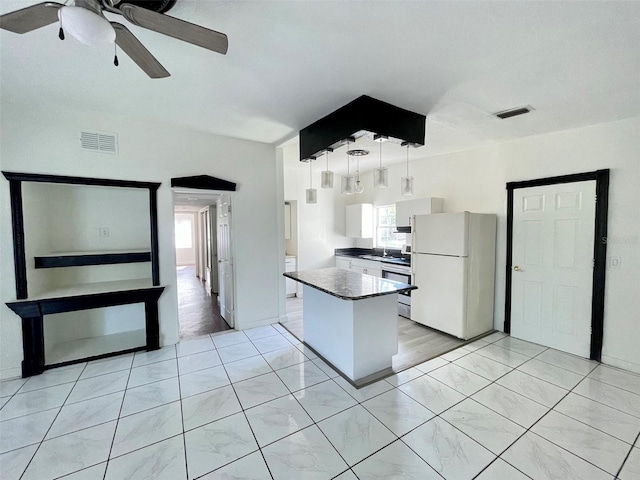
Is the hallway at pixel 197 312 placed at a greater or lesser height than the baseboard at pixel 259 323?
lesser

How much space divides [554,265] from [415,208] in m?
1.97

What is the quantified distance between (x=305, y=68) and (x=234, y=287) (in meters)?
2.84

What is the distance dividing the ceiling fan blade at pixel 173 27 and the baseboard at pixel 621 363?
14.7 feet

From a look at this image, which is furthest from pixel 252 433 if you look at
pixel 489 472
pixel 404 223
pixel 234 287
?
pixel 404 223

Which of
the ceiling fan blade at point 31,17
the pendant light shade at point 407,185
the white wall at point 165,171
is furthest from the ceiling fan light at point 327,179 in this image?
the ceiling fan blade at point 31,17

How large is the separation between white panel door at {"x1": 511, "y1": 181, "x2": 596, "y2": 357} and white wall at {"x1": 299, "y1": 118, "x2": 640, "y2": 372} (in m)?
0.16

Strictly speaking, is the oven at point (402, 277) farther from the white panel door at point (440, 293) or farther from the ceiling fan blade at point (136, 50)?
the ceiling fan blade at point (136, 50)

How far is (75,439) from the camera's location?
1.87 metres

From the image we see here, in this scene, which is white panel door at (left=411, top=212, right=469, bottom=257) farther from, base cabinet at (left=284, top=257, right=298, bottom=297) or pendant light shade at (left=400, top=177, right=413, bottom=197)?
base cabinet at (left=284, top=257, right=298, bottom=297)

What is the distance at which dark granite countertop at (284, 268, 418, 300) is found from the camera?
7.80ft

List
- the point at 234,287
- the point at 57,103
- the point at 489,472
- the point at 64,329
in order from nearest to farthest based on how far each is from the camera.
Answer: the point at 489,472 → the point at 57,103 → the point at 64,329 → the point at 234,287

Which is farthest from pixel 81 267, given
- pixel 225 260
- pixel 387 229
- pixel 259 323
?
pixel 387 229

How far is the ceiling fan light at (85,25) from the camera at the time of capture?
1048mm

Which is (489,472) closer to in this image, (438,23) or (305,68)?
(438,23)
